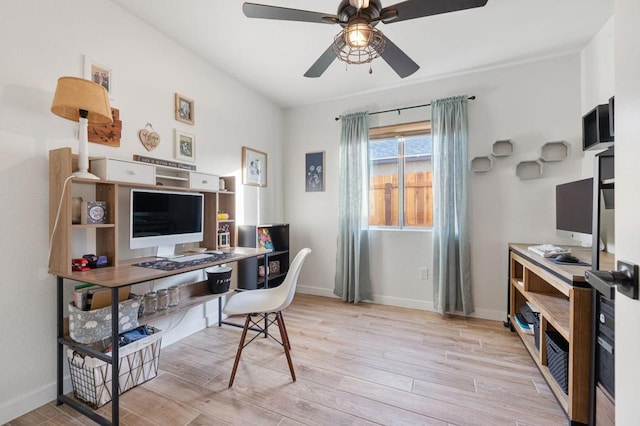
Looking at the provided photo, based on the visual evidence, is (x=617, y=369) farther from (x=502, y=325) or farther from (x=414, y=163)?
(x=414, y=163)

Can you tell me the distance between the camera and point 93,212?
169 centimetres

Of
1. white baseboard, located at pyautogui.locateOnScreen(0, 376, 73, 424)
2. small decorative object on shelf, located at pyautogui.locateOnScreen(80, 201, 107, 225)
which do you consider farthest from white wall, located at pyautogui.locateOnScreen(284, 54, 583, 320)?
white baseboard, located at pyautogui.locateOnScreen(0, 376, 73, 424)

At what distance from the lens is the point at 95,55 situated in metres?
1.89

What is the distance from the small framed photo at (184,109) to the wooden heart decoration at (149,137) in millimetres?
284

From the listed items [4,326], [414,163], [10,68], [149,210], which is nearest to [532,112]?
[414,163]

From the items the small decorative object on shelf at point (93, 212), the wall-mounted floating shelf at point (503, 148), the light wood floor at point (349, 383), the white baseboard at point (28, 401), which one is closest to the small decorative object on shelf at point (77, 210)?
the small decorative object on shelf at point (93, 212)

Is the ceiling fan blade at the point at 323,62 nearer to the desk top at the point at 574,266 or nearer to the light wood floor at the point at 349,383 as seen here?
the desk top at the point at 574,266

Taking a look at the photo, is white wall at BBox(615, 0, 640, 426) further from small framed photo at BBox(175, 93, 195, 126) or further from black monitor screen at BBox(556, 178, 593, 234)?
small framed photo at BBox(175, 93, 195, 126)

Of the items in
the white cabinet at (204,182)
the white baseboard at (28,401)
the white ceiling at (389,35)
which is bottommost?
the white baseboard at (28,401)

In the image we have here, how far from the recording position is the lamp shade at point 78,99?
150cm

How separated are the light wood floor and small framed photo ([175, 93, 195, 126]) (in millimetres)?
1992

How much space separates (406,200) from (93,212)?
296 centimetres

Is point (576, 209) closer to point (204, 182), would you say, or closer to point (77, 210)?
point (204, 182)

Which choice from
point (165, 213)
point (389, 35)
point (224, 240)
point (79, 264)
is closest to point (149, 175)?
point (165, 213)
